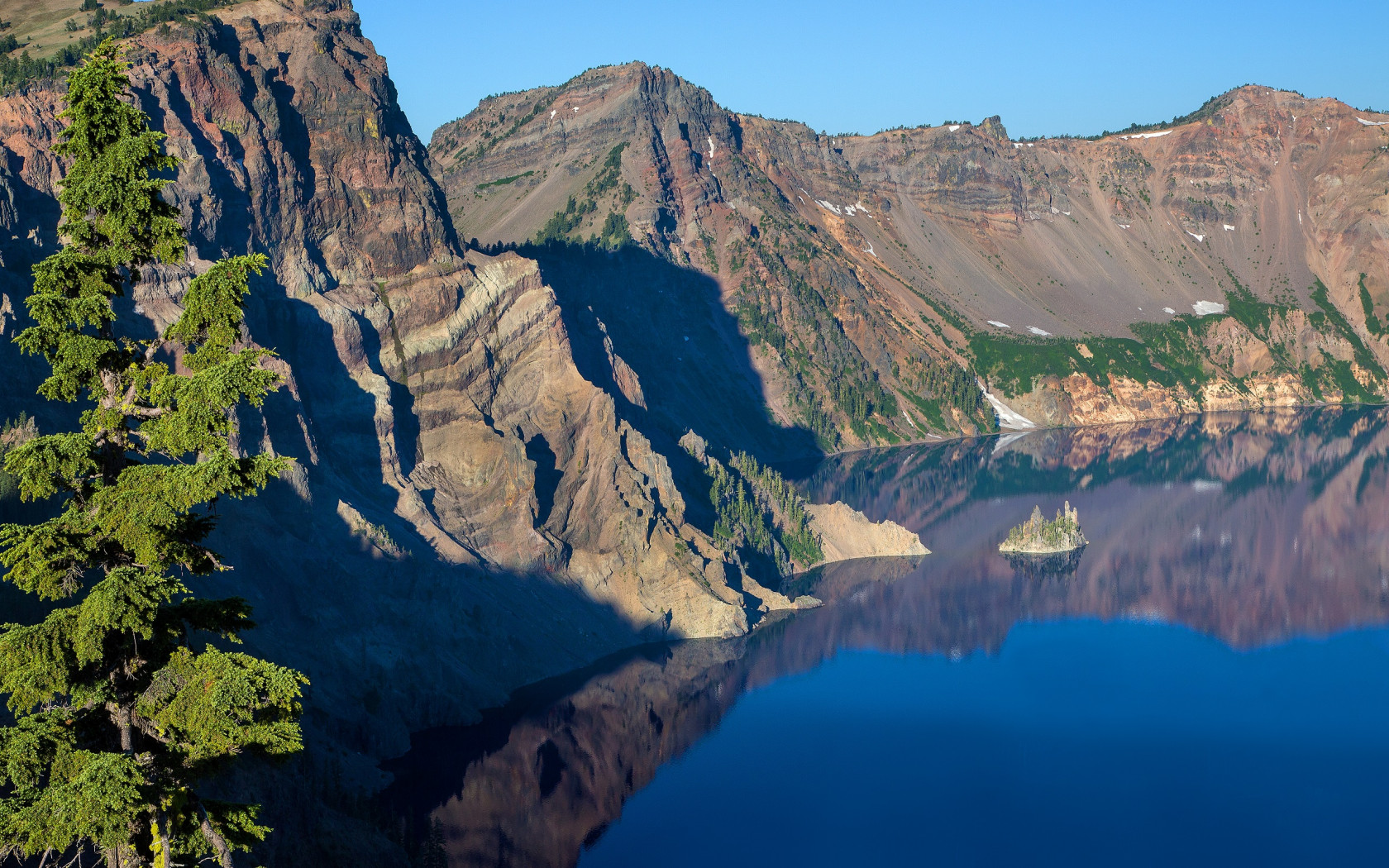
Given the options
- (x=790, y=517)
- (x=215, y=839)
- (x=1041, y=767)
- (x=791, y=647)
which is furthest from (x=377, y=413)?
(x=215, y=839)

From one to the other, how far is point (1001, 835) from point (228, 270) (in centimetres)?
8508

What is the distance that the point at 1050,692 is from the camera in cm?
13175

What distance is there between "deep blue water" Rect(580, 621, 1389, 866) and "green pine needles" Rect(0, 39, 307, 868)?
73664mm

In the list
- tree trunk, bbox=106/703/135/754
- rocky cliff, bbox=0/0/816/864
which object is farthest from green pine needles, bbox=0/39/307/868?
rocky cliff, bbox=0/0/816/864

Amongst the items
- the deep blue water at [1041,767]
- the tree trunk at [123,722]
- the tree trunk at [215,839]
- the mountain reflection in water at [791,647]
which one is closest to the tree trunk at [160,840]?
the tree trunk at [215,839]

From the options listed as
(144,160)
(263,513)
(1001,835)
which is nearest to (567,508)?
(263,513)

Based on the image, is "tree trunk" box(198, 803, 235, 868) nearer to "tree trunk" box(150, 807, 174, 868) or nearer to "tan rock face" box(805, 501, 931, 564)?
"tree trunk" box(150, 807, 174, 868)

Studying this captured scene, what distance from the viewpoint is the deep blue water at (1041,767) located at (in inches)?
3656

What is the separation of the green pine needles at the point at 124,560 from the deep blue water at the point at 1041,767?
73.7m

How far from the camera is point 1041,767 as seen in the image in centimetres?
10881

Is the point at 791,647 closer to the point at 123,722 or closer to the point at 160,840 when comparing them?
the point at 123,722

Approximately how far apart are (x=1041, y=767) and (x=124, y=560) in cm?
9922

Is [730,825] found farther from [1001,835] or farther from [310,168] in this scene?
[310,168]

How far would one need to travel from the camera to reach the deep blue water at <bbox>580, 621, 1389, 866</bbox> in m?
92.9
